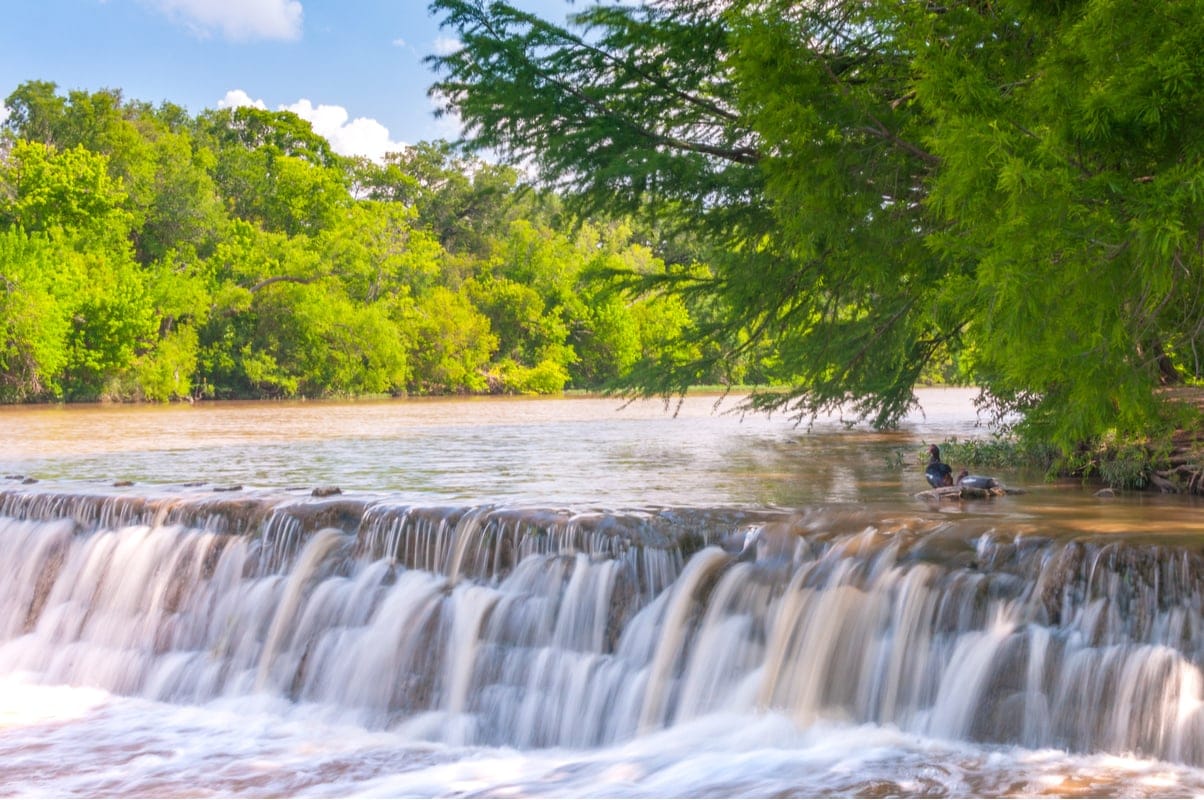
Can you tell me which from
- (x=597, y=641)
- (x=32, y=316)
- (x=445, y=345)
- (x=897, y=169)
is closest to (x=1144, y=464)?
(x=897, y=169)

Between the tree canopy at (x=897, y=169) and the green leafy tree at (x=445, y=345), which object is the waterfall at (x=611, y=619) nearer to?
the tree canopy at (x=897, y=169)

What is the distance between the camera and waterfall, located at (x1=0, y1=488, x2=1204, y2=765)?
20.4 ft

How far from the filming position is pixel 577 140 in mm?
11180

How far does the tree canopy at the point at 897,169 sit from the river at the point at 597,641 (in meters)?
1.21

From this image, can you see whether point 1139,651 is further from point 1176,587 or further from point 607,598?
point 607,598

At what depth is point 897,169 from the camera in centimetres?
803

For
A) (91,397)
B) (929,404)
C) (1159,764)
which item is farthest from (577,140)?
(91,397)

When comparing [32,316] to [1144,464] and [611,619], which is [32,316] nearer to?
[611,619]

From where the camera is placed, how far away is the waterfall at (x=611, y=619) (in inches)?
245

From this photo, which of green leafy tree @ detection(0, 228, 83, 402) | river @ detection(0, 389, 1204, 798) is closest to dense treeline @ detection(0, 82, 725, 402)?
green leafy tree @ detection(0, 228, 83, 402)

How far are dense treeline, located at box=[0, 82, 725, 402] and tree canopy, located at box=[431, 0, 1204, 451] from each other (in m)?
19.4

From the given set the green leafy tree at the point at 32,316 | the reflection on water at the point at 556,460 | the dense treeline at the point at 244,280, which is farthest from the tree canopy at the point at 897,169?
the green leafy tree at the point at 32,316

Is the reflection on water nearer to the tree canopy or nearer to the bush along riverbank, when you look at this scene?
the bush along riverbank

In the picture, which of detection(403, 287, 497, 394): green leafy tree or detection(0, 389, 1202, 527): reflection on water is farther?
detection(403, 287, 497, 394): green leafy tree
